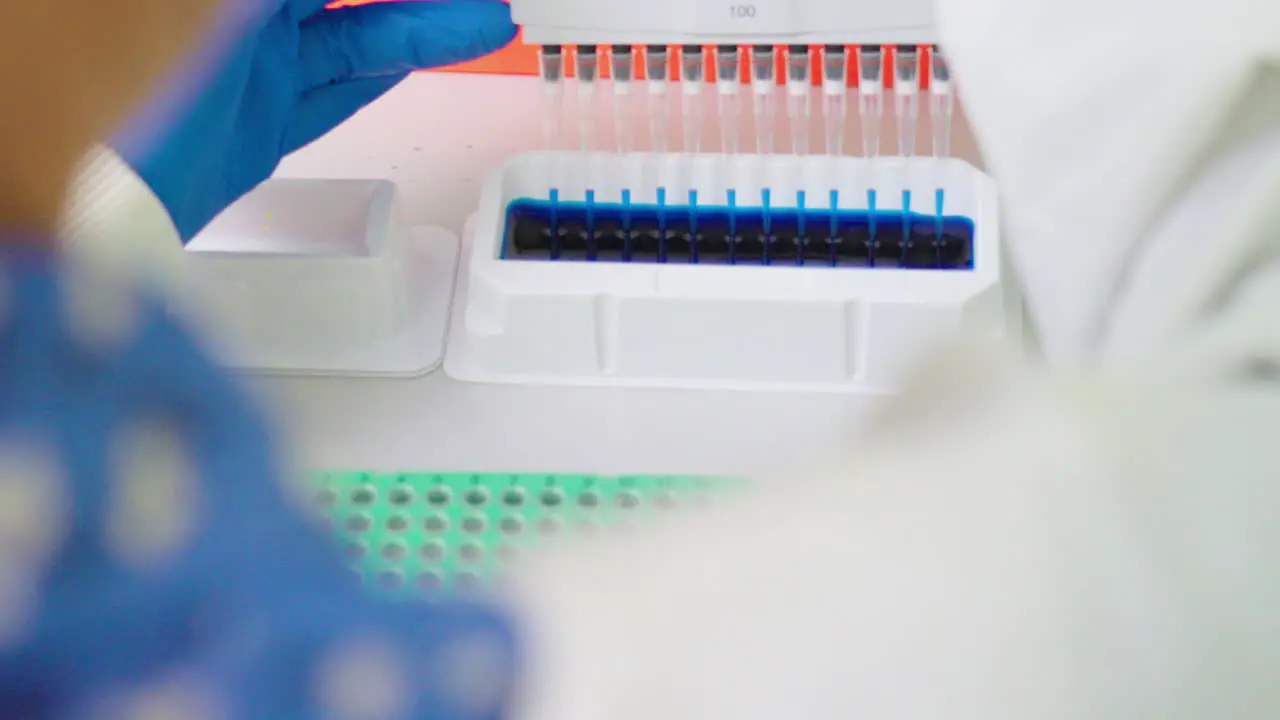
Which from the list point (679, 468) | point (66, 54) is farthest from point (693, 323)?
point (66, 54)

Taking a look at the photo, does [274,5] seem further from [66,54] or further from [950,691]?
[950,691]

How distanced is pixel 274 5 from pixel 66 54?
21 centimetres

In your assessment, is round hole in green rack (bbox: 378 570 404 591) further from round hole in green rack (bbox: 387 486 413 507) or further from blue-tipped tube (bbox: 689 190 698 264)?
blue-tipped tube (bbox: 689 190 698 264)

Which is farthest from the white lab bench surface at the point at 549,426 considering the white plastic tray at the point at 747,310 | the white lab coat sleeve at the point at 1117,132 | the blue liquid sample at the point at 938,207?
the white lab coat sleeve at the point at 1117,132

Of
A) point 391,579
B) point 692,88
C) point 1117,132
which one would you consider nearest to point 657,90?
point 692,88

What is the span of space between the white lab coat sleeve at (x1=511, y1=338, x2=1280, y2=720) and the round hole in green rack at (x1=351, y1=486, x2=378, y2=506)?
438 mm

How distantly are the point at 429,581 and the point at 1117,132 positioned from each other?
408 mm

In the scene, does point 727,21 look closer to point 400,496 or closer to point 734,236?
point 734,236

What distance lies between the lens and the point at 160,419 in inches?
14.5

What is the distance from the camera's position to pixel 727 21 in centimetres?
65

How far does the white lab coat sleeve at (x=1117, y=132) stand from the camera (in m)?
0.24

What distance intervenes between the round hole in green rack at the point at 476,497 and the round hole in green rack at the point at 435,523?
0.02 meters

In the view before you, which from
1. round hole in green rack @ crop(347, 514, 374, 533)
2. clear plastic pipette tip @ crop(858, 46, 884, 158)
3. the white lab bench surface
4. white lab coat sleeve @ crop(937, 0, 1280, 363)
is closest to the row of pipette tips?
clear plastic pipette tip @ crop(858, 46, 884, 158)

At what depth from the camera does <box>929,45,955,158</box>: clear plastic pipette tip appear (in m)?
0.71
